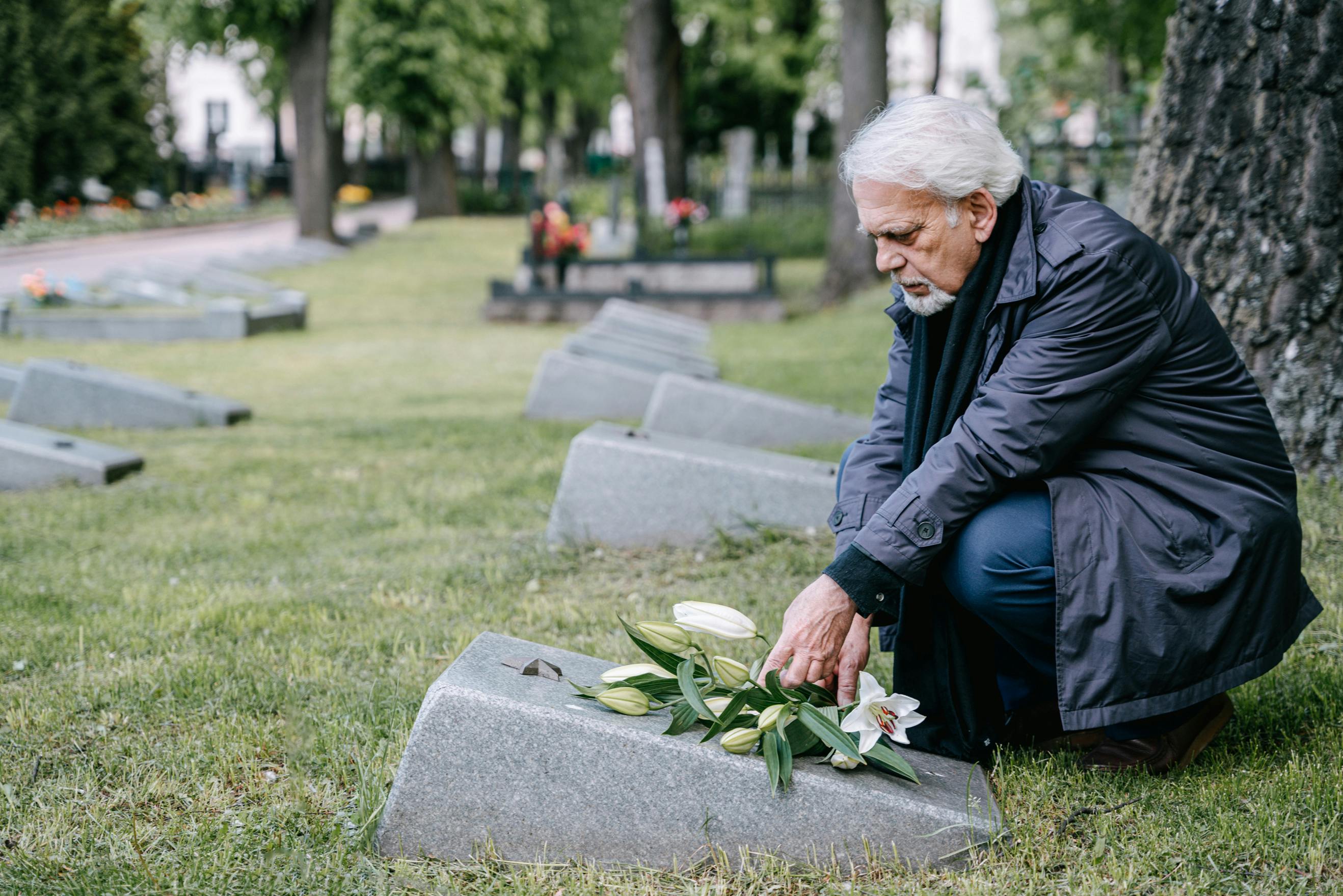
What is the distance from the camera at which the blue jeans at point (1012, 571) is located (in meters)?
2.41

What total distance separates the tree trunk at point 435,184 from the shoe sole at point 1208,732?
3374cm

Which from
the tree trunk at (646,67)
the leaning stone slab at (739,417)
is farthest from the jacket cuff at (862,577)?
the tree trunk at (646,67)

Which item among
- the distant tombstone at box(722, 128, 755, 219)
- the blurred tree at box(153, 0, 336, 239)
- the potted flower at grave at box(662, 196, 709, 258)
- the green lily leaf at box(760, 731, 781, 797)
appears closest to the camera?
the green lily leaf at box(760, 731, 781, 797)

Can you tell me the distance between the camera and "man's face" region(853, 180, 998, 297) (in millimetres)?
2467

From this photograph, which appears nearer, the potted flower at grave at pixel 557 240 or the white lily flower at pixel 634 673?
the white lily flower at pixel 634 673

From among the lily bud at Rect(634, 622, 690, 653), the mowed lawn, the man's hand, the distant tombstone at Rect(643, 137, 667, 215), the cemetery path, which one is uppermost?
the distant tombstone at Rect(643, 137, 667, 215)

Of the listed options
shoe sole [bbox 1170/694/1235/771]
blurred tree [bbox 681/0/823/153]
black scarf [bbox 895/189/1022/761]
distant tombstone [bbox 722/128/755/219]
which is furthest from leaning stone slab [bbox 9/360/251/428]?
blurred tree [bbox 681/0/823/153]

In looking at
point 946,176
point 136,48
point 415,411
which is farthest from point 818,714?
point 136,48

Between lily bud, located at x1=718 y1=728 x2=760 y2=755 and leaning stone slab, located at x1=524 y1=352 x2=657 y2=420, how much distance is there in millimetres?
5741

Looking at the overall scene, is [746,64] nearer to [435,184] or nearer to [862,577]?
[435,184]

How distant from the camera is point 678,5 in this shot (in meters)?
29.1

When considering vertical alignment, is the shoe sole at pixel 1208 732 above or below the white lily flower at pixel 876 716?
below

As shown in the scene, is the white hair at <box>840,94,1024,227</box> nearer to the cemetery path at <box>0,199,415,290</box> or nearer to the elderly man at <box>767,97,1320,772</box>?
the elderly man at <box>767,97,1320,772</box>

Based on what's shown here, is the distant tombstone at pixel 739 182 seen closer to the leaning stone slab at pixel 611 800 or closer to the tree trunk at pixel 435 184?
the tree trunk at pixel 435 184
